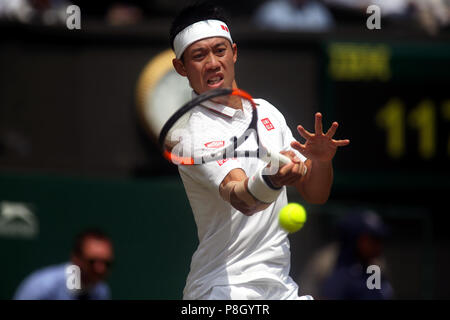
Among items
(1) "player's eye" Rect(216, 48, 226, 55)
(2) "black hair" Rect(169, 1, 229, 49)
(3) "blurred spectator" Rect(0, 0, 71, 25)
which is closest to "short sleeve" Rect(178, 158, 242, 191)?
(1) "player's eye" Rect(216, 48, 226, 55)

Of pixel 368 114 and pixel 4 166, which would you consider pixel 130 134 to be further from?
pixel 368 114

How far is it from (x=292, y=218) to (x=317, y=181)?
0.29 meters

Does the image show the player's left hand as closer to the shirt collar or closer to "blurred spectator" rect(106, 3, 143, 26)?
the shirt collar

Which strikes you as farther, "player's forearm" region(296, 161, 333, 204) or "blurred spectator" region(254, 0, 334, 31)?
"blurred spectator" region(254, 0, 334, 31)

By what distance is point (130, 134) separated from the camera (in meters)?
7.83

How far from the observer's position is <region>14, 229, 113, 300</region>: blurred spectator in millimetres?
5723

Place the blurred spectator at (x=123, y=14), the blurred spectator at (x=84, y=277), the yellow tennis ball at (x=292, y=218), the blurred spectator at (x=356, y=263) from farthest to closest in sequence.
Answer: the blurred spectator at (x=123, y=14), the blurred spectator at (x=84, y=277), the blurred spectator at (x=356, y=263), the yellow tennis ball at (x=292, y=218)

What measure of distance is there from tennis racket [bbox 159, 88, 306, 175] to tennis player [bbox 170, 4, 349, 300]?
15mm

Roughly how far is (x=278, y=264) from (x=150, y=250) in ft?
13.2

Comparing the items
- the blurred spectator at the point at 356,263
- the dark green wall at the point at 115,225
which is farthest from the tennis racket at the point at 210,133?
the dark green wall at the point at 115,225

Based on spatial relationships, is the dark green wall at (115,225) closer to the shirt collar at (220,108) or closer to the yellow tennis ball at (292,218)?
the shirt collar at (220,108)

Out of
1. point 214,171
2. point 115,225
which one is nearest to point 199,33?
point 214,171

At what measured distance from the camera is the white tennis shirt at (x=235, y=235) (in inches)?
142
